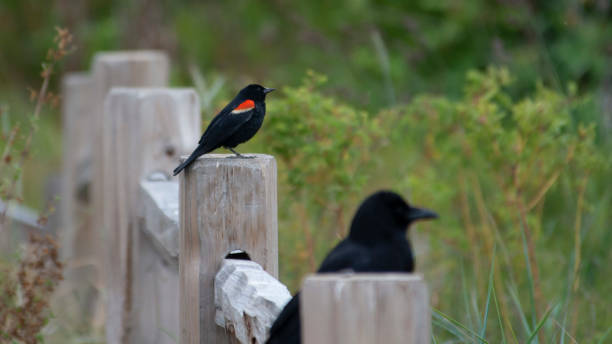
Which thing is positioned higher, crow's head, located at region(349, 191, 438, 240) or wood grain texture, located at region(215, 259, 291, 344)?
crow's head, located at region(349, 191, 438, 240)

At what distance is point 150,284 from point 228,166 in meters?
1.24

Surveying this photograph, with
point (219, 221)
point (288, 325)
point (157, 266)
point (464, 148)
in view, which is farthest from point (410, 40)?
point (288, 325)

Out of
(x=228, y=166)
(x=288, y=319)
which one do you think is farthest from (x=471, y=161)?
(x=288, y=319)

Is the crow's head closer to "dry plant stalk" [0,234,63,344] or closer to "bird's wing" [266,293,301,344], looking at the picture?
"bird's wing" [266,293,301,344]

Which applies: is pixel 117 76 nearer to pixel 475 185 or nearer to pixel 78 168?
pixel 78 168

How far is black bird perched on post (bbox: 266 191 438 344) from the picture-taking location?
151 cm

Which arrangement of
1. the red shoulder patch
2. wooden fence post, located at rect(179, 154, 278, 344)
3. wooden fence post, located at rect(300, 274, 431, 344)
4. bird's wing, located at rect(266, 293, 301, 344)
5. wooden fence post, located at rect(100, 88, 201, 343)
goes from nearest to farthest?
wooden fence post, located at rect(300, 274, 431, 344) → bird's wing, located at rect(266, 293, 301, 344) → wooden fence post, located at rect(179, 154, 278, 344) → the red shoulder patch → wooden fence post, located at rect(100, 88, 201, 343)

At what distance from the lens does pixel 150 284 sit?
298 centimetres

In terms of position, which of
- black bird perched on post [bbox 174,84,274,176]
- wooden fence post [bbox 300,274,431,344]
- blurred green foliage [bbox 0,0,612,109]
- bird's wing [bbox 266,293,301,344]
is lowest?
bird's wing [bbox 266,293,301,344]

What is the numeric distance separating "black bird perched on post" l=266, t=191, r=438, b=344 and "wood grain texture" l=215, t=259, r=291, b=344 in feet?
0.17

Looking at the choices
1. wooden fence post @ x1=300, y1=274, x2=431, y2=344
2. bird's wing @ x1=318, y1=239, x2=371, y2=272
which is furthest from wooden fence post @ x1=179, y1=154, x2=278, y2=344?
wooden fence post @ x1=300, y1=274, x2=431, y2=344

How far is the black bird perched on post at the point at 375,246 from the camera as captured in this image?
59.5 inches

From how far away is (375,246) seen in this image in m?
1.54

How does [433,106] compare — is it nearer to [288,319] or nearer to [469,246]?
[469,246]
